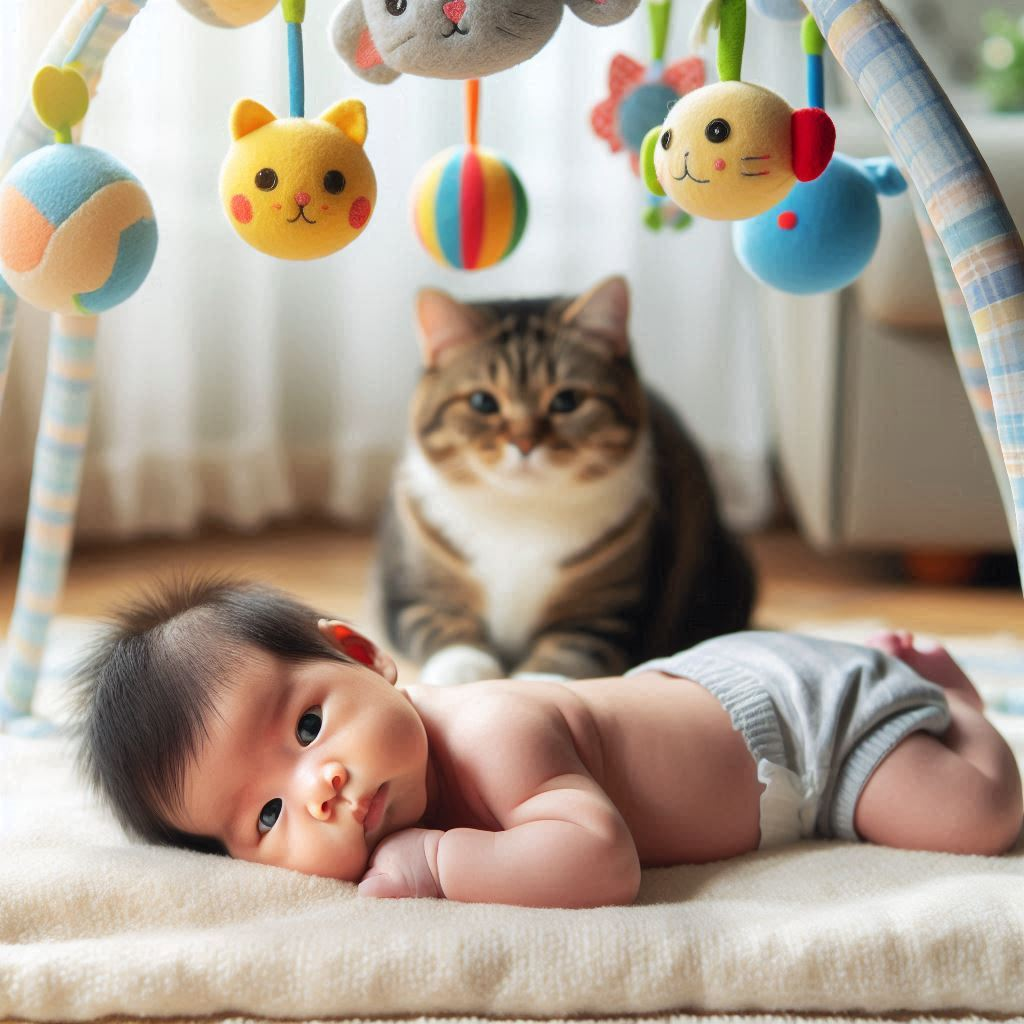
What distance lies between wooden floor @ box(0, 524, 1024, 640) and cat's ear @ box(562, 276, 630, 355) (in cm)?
47

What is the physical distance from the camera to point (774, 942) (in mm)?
702

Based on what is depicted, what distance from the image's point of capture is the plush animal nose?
0.69 m

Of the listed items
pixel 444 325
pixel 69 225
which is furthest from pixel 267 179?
pixel 444 325

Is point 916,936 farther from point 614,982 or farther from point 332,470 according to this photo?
point 332,470

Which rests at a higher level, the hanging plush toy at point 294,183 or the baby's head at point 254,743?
the hanging plush toy at point 294,183

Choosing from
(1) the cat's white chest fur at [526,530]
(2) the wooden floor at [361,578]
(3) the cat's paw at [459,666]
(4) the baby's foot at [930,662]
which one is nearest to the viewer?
(4) the baby's foot at [930,662]

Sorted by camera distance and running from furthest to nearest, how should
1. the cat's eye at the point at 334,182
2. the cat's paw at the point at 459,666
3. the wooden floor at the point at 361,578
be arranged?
the wooden floor at the point at 361,578 < the cat's paw at the point at 459,666 < the cat's eye at the point at 334,182

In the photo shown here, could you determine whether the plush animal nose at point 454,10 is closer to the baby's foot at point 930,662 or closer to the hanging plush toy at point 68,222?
the hanging plush toy at point 68,222

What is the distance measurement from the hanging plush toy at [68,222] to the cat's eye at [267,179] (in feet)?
0.29

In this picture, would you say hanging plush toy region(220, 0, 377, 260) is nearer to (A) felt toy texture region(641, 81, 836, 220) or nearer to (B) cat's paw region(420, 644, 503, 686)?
(A) felt toy texture region(641, 81, 836, 220)

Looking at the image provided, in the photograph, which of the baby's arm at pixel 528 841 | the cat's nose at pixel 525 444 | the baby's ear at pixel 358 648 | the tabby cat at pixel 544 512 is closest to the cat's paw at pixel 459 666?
the tabby cat at pixel 544 512

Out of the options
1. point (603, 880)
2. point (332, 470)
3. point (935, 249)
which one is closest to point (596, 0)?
point (935, 249)

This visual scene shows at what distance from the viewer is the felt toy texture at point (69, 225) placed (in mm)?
738

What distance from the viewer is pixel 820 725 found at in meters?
0.88
